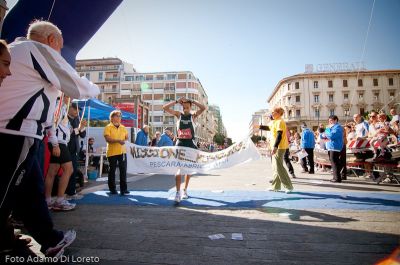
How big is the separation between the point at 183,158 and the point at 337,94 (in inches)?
3074

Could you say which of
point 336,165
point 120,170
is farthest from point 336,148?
point 120,170

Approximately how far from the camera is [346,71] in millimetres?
70188

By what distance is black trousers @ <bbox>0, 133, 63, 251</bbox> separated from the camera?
1.89 m

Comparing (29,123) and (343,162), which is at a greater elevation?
(29,123)

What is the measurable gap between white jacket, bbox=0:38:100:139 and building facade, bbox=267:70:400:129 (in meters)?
73.8

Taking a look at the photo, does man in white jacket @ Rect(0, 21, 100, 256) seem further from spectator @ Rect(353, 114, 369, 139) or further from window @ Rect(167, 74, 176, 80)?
window @ Rect(167, 74, 176, 80)

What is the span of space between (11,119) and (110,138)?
381 cm

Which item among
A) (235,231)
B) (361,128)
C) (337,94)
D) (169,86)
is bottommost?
(235,231)

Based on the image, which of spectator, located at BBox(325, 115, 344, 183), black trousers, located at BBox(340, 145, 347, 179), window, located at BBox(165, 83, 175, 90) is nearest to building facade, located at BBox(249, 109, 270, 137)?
spectator, located at BBox(325, 115, 344, 183)

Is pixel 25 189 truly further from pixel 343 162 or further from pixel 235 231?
pixel 343 162

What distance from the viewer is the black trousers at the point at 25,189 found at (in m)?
1.89

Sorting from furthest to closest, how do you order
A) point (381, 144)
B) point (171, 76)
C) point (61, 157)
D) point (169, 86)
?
point (171, 76) → point (169, 86) → point (381, 144) → point (61, 157)

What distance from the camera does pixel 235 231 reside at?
10.2 feet

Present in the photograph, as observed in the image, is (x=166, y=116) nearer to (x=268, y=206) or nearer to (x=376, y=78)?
(x=376, y=78)
